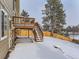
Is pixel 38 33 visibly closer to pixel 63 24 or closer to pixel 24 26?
pixel 24 26

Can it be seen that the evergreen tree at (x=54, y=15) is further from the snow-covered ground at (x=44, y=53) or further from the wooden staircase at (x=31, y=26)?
the snow-covered ground at (x=44, y=53)

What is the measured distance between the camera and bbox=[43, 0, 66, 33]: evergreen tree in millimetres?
58781

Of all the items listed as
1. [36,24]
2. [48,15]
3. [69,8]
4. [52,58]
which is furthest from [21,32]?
[52,58]

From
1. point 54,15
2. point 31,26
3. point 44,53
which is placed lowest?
point 44,53

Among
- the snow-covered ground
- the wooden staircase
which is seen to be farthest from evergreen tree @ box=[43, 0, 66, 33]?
the snow-covered ground

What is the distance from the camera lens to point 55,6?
59750mm

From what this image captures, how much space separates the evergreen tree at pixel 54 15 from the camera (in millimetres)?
58781

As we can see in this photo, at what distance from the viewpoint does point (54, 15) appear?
2335 inches

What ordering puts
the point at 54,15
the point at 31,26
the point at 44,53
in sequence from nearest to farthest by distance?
the point at 44,53, the point at 31,26, the point at 54,15

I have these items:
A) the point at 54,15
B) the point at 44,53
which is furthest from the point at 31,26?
the point at 54,15

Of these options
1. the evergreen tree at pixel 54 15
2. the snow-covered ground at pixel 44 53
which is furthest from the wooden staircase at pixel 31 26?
the evergreen tree at pixel 54 15

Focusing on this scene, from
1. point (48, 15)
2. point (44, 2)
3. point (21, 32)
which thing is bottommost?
point (21, 32)

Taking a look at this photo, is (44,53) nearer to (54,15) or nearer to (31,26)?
(31,26)

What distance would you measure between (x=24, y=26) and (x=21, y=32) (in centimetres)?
1757
